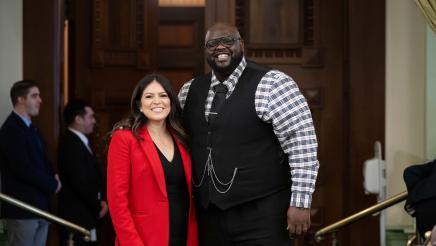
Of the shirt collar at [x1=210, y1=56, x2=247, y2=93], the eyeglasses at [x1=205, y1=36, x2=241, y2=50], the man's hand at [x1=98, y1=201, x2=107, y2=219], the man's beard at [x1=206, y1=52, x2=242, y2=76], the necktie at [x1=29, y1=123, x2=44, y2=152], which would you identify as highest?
the eyeglasses at [x1=205, y1=36, x2=241, y2=50]

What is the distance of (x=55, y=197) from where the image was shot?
6.79 meters

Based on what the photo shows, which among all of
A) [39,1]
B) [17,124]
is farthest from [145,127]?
[39,1]

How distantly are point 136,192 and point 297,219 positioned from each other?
2.58ft

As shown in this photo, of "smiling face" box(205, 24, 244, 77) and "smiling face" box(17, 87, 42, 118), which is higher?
"smiling face" box(205, 24, 244, 77)

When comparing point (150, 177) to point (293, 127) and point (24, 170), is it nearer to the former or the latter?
point (293, 127)

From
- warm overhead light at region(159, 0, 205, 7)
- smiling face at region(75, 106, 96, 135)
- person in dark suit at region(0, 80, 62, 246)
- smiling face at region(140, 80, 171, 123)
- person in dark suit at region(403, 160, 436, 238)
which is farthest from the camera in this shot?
warm overhead light at region(159, 0, 205, 7)

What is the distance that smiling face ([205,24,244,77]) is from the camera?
14.9 feet

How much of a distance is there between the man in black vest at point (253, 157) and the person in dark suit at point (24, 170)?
2073 mm

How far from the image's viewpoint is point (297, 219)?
4.40m

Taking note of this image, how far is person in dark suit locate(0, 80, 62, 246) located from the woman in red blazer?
194 centimetres

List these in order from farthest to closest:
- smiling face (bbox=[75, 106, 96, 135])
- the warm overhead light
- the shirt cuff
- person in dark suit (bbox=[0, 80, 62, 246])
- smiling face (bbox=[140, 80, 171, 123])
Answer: the warm overhead light
smiling face (bbox=[75, 106, 96, 135])
person in dark suit (bbox=[0, 80, 62, 246])
smiling face (bbox=[140, 80, 171, 123])
the shirt cuff

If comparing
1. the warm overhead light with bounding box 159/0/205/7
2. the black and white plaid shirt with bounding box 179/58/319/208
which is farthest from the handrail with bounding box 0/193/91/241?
the warm overhead light with bounding box 159/0/205/7

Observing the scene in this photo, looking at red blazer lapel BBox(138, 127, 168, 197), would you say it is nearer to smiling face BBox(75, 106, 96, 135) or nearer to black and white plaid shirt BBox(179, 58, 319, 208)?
black and white plaid shirt BBox(179, 58, 319, 208)

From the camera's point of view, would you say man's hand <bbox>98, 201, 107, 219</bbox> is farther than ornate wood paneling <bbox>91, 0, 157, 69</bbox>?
No
